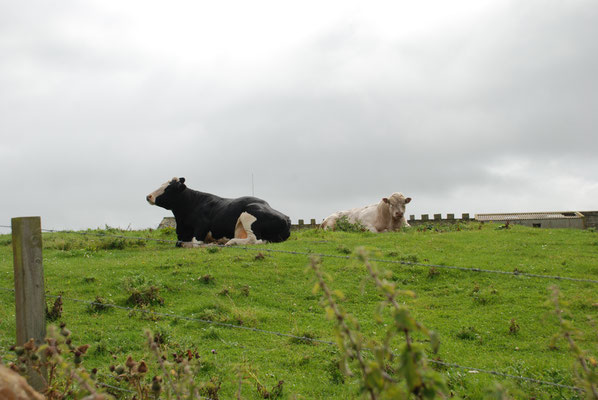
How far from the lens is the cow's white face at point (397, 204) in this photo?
20453 millimetres

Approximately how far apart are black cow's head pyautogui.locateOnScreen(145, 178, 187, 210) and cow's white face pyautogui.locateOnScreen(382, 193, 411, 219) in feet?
27.3

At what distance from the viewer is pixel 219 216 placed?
15.8 metres

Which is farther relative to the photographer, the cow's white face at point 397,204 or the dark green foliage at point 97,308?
the cow's white face at point 397,204

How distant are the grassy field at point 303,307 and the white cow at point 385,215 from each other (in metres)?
5.53

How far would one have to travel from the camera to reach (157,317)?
8.38 metres

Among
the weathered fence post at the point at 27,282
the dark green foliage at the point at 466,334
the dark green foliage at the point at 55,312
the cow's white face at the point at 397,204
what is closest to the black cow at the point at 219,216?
the cow's white face at the point at 397,204

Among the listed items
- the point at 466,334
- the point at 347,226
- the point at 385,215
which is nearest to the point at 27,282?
the point at 466,334

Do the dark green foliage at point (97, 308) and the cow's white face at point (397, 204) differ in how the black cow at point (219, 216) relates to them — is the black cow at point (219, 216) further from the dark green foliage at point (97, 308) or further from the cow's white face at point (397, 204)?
the dark green foliage at point (97, 308)

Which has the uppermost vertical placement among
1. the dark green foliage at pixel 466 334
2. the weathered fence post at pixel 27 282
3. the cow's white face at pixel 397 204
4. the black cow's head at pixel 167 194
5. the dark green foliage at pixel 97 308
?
the black cow's head at pixel 167 194

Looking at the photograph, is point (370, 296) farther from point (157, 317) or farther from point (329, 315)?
point (329, 315)

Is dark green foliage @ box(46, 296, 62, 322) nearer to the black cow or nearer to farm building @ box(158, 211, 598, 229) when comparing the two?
the black cow

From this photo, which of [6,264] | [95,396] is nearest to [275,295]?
[6,264]

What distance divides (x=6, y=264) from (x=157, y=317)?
6470 millimetres

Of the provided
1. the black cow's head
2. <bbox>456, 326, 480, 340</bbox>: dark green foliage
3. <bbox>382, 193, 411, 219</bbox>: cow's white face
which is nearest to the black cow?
the black cow's head
